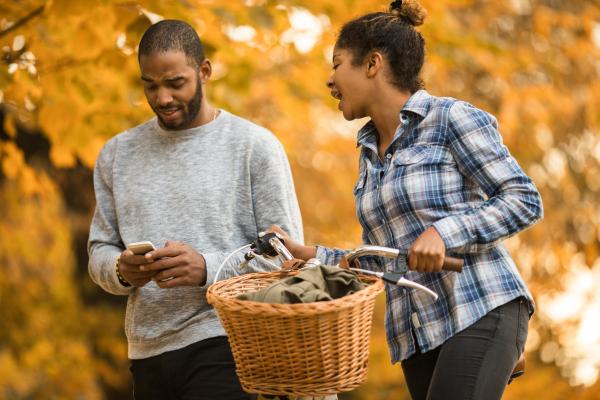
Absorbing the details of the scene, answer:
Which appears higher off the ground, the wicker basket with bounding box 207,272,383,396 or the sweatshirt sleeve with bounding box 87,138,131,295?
the sweatshirt sleeve with bounding box 87,138,131,295

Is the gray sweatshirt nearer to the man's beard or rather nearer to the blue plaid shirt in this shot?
the man's beard

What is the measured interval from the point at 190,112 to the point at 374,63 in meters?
0.79

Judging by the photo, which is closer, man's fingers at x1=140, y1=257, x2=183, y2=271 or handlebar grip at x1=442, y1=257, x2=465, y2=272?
handlebar grip at x1=442, y1=257, x2=465, y2=272

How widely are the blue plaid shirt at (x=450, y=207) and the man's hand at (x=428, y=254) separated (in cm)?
5

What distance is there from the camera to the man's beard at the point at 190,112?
345cm

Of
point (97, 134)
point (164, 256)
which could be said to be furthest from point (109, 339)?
point (164, 256)

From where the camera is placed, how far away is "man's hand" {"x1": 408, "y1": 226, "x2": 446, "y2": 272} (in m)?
2.67

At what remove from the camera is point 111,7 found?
4.57 m

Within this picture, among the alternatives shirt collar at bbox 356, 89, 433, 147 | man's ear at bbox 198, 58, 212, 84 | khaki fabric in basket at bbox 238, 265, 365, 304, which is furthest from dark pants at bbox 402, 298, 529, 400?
man's ear at bbox 198, 58, 212, 84

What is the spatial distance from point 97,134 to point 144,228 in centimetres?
248

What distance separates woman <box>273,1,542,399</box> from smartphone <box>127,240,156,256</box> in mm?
493

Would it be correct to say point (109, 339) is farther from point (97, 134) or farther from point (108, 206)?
point (108, 206)

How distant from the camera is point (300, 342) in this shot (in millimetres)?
2492

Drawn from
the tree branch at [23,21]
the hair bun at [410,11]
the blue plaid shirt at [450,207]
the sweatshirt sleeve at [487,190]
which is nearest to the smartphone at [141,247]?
the blue plaid shirt at [450,207]
